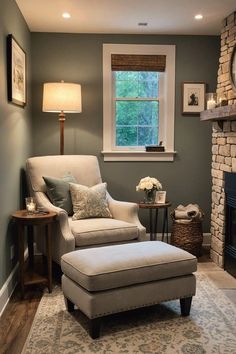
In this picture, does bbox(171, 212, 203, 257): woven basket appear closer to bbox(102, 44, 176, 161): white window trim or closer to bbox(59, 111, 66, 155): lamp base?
bbox(102, 44, 176, 161): white window trim

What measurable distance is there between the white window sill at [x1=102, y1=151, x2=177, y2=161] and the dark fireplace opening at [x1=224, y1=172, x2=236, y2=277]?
995 mm

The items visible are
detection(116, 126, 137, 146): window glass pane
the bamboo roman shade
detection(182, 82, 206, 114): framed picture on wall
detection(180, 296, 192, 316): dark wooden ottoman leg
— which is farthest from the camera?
detection(116, 126, 137, 146): window glass pane

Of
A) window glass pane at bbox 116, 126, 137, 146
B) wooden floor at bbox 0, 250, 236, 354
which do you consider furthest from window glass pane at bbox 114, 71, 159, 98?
wooden floor at bbox 0, 250, 236, 354

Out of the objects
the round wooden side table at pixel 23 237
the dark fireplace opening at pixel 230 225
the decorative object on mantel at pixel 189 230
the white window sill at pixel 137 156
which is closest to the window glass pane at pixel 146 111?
the white window sill at pixel 137 156

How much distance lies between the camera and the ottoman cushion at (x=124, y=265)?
2.44 meters

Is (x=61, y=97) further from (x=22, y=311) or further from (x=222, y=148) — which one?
(x=22, y=311)

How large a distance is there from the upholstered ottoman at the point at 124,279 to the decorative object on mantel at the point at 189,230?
1.33 m

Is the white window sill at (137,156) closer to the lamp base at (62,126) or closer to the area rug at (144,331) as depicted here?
the lamp base at (62,126)

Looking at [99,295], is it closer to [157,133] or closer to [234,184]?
[234,184]

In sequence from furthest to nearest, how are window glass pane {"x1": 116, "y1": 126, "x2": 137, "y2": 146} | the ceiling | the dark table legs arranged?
window glass pane {"x1": 116, "y1": 126, "x2": 137, "y2": 146}
the dark table legs
the ceiling

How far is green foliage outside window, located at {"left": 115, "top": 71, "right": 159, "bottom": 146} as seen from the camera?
181 inches

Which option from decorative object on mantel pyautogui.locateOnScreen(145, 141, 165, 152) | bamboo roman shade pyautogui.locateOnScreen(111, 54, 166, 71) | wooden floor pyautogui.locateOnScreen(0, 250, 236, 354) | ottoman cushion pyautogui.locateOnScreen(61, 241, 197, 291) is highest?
bamboo roman shade pyautogui.locateOnScreen(111, 54, 166, 71)

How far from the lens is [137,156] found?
4.56 meters

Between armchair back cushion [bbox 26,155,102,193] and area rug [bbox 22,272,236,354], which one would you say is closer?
area rug [bbox 22,272,236,354]
